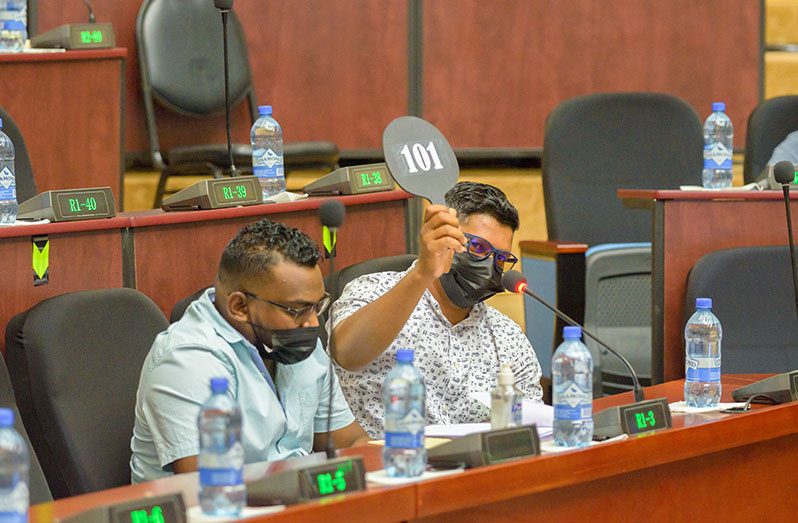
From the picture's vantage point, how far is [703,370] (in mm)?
2504

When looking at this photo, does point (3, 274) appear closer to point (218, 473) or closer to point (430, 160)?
point (430, 160)

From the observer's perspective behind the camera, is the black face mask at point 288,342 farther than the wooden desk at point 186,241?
No

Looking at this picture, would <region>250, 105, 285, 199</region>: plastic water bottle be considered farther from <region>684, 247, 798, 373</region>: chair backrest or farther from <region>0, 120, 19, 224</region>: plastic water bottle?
<region>684, 247, 798, 373</region>: chair backrest

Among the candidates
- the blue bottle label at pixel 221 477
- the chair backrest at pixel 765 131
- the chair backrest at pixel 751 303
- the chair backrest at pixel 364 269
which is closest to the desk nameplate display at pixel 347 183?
the chair backrest at pixel 364 269

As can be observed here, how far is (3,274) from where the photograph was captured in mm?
2572

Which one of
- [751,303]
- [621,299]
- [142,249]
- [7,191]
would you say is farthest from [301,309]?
[621,299]

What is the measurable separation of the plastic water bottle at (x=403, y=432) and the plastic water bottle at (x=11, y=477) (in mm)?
505

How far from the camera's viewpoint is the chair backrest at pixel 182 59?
15.1ft

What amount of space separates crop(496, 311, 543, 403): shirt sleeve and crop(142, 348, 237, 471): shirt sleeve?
2.53ft

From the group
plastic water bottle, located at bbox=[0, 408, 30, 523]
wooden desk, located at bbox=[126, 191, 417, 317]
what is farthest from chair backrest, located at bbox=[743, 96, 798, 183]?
plastic water bottle, located at bbox=[0, 408, 30, 523]

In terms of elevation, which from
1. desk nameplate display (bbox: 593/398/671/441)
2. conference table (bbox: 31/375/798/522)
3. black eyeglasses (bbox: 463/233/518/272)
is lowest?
conference table (bbox: 31/375/798/522)

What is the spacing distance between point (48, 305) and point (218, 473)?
2.61ft

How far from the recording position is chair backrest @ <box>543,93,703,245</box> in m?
4.08

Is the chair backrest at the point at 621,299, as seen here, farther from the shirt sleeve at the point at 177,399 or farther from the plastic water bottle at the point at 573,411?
the shirt sleeve at the point at 177,399
